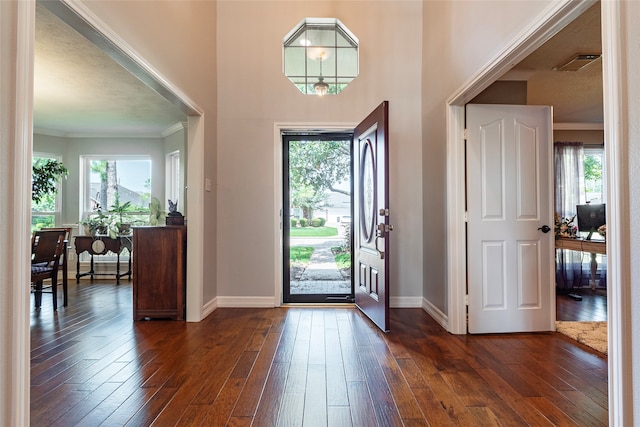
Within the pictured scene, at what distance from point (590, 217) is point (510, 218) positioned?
232 cm

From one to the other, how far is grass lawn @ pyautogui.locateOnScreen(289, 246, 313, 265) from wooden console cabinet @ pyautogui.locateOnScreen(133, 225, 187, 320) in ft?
4.17

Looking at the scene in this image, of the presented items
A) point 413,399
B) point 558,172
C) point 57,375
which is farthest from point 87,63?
point 558,172

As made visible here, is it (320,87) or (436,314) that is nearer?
(436,314)

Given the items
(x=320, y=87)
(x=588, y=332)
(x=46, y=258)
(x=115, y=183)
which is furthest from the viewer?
(x=115, y=183)

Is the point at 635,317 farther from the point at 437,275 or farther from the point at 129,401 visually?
the point at 129,401

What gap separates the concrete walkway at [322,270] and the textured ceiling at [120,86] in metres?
2.60

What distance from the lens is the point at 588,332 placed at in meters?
2.88

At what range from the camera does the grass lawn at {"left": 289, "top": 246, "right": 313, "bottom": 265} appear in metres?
4.05

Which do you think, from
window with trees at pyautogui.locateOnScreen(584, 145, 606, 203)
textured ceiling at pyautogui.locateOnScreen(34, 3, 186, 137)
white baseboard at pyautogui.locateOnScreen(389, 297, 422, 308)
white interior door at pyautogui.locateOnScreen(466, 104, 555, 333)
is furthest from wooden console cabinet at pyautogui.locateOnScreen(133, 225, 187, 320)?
window with trees at pyautogui.locateOnScreen(584, 145, 606, 203)

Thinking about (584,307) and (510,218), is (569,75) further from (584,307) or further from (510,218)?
(584,307)

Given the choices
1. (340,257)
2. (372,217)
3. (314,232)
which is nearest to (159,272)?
(314,232)

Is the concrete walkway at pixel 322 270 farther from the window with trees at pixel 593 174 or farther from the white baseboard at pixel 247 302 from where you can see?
the window with trees at pixel 593 174

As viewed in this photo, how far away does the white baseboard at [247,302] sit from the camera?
3734 millimetres

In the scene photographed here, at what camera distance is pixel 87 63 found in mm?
3283
